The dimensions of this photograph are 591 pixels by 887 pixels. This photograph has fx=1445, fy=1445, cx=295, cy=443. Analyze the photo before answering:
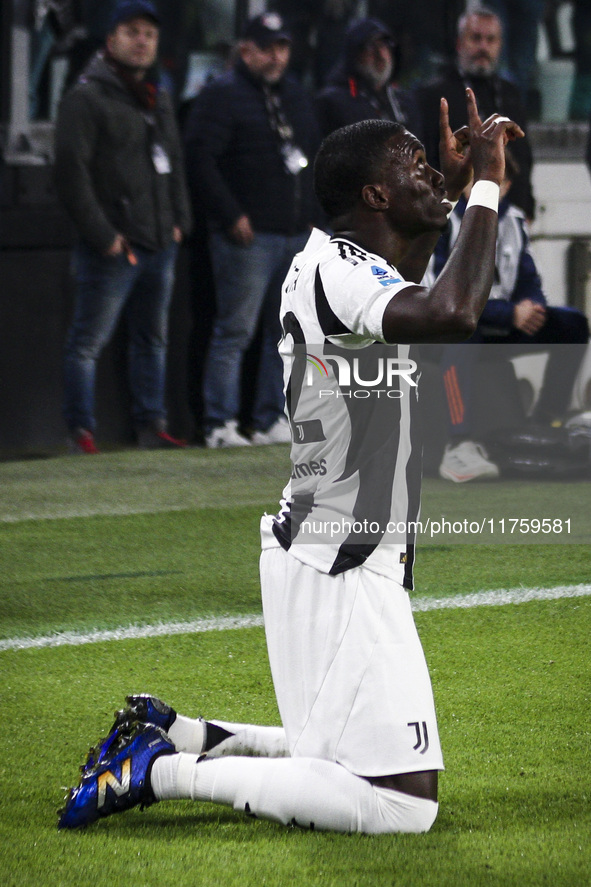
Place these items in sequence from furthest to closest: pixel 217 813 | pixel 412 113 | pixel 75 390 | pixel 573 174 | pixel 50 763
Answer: pixel 573 174, pixel 412 113, pixel 75 390, pixel 50 763, pixel 217 813

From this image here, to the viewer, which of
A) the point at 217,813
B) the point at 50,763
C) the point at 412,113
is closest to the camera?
the point at 217,813

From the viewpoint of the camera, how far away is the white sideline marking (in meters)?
4.62

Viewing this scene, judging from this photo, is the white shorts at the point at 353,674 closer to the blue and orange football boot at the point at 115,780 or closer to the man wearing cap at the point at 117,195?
the blue and orange football boot at the point at 115,780

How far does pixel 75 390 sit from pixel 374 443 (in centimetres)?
515

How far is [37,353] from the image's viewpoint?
28.7 ft

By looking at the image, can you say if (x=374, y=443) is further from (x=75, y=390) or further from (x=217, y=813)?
(x=75, y=390)

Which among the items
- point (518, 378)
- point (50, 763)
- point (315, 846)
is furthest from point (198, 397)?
point (315, 846)

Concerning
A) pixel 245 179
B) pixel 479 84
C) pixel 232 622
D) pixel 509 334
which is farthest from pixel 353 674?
pixel 479 84

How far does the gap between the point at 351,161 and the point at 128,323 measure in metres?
5.44

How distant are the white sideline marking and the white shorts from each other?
1.77m

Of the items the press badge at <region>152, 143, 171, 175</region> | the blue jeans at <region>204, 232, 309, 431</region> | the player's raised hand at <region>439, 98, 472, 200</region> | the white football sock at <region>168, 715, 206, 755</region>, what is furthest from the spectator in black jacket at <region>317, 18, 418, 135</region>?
the white football sock at <region>168, 715, 206, 755</region>

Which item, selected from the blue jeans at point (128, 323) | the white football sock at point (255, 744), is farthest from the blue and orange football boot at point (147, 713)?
the blue jeans at point (128, 323)

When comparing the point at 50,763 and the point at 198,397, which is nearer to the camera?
the point at 50,763

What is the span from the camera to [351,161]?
2949mm
